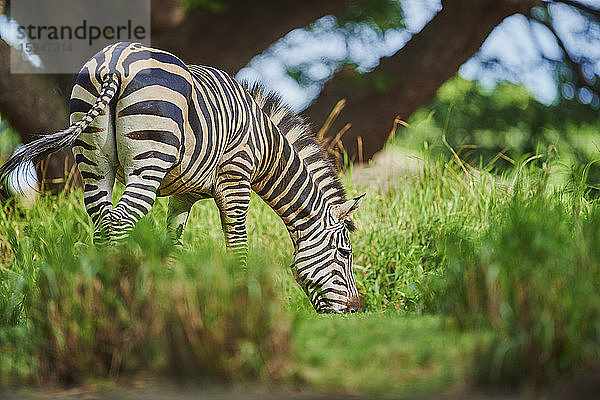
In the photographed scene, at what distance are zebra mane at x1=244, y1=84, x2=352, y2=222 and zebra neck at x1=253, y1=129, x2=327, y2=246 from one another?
14 cm

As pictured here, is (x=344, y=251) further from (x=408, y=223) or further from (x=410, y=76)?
(x=410, y=76)

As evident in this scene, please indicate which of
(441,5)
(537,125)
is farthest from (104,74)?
(537,125)

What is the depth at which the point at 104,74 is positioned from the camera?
2633 mm

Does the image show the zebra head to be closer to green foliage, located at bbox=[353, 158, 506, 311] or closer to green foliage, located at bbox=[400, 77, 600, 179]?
green foliage, located at bbox=[353, 158, 506, 311]

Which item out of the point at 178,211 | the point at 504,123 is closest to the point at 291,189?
the point at 178,211

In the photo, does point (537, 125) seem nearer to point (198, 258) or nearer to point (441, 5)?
point (441, 5)

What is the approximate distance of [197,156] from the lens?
9.34 feet

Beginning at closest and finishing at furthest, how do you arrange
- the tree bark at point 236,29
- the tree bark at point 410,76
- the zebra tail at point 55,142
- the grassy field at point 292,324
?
1. the grassy field at point 292,324
2. the zebra tail at point 55,142
3. the tree bark at point 236,29
4. the tree bark at point 410,76

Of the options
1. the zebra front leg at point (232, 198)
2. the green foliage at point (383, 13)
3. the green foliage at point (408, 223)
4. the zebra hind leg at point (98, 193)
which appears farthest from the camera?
the green foliage at point (383, 13)

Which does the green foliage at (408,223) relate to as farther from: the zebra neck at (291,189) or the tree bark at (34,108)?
the tree bark at (34,108)

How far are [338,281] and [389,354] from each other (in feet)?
5.63

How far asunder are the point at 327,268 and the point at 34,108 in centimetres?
343

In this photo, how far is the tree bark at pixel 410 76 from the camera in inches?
261

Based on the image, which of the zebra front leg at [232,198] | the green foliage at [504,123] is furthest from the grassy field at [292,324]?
the green foliage at [504,123]
